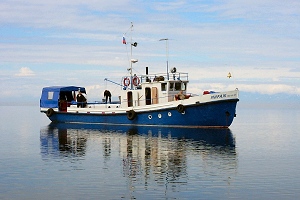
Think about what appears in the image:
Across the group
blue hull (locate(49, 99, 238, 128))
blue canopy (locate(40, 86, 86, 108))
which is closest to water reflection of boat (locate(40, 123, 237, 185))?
blue hull (locate(49, 99, 238, 128))

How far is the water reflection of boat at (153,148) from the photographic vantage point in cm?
2648

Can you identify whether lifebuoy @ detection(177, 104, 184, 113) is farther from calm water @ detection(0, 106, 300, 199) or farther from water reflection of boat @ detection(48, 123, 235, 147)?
calm water @ detection(0, 106, 300, 199)

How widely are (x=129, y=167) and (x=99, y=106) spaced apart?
30108mm

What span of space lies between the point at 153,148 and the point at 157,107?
45.5ft

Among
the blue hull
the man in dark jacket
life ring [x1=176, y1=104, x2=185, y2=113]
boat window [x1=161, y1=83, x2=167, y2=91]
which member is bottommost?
the blue hull

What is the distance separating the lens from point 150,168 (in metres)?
26.5

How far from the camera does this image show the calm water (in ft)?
68.8

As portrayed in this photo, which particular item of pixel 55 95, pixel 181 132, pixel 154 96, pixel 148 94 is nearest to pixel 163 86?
pixel 154 96

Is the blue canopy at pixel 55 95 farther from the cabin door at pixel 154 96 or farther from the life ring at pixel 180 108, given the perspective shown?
the life ring at pixel 180 108

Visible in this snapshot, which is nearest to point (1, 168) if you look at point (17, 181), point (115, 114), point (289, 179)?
point (17, 181)

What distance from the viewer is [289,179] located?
2367cm

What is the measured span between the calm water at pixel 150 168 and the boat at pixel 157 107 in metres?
4.07

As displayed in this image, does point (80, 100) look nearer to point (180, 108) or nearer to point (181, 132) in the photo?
point (180, 108)

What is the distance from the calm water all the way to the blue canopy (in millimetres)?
17772
